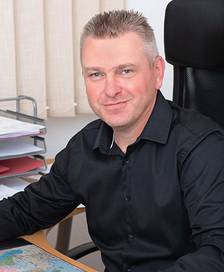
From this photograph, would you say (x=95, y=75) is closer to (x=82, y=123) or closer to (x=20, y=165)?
(x=20, y=165)

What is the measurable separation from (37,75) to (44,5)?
9.7 inches

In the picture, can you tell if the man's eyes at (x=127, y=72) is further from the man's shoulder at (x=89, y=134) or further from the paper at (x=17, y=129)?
the paper at (x=17, y=129)

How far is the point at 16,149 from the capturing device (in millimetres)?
1480

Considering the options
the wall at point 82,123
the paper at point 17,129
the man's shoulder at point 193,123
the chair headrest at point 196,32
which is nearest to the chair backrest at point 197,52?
the chair headrest at point 196,32

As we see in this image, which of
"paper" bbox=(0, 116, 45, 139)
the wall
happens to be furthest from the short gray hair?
the wall

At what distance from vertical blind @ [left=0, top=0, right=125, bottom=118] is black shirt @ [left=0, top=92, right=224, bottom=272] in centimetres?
57

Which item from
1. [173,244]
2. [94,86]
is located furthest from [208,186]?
[94,86]

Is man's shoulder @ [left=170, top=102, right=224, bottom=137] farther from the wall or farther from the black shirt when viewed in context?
the wall

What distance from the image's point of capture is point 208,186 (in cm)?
102

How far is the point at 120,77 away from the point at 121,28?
4.2 inches

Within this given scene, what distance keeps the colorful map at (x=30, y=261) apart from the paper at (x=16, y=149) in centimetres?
33

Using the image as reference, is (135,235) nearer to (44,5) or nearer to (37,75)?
(37,75)

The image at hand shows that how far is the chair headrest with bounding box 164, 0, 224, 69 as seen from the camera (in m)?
1.27

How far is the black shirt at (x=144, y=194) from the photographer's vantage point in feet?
3.38
